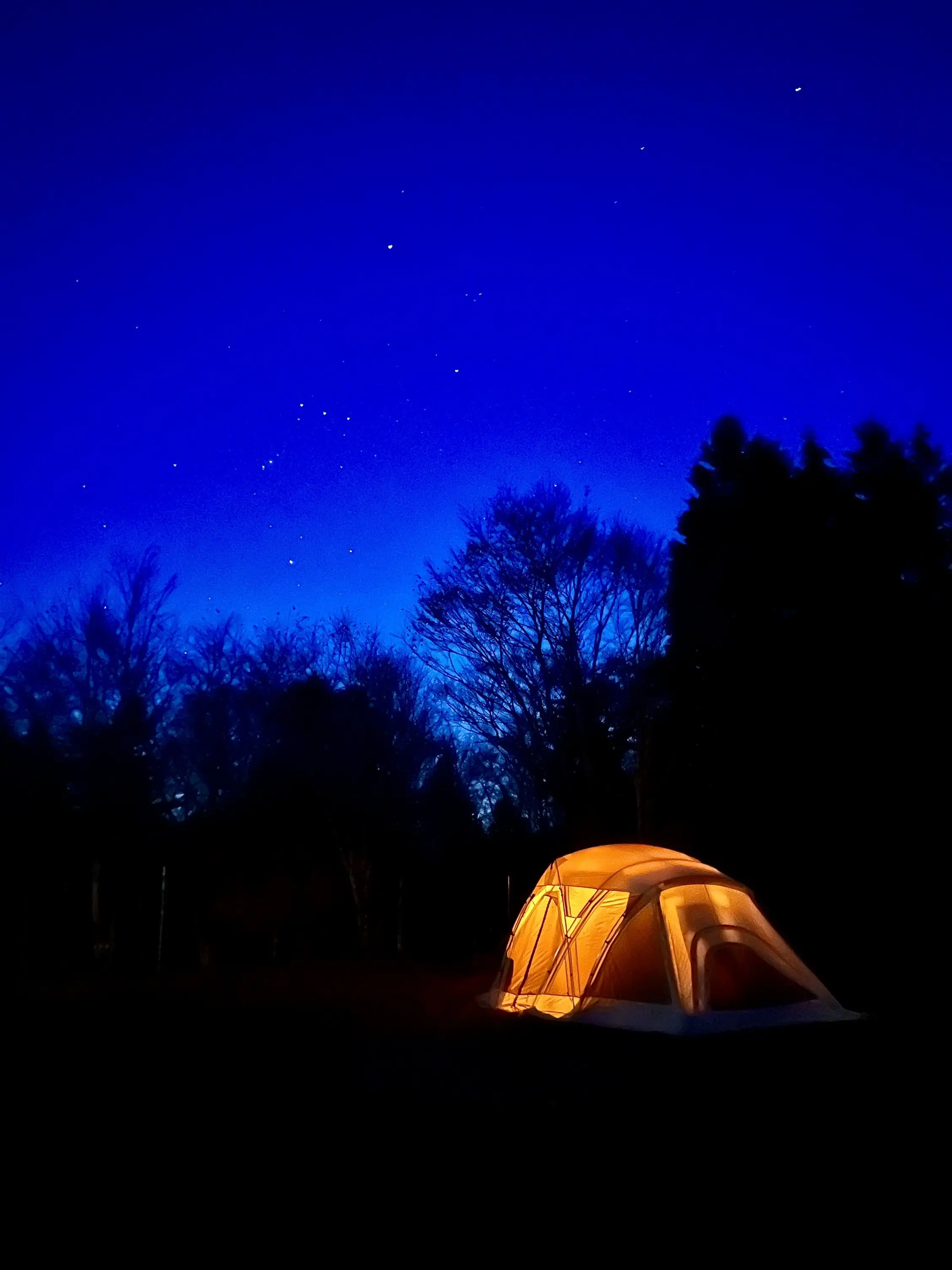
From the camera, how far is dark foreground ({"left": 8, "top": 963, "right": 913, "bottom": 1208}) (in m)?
5.84

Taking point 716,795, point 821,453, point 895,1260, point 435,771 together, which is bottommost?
point 895,1260

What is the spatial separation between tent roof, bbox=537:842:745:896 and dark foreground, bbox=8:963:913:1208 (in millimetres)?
1717

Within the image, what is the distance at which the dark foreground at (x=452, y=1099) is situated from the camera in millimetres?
5840

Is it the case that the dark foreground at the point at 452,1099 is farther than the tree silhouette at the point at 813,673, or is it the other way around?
the tree silhouette at the point at 813,673

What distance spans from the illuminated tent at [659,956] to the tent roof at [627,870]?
16mm

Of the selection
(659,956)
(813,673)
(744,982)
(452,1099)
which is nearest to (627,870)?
(659,956)

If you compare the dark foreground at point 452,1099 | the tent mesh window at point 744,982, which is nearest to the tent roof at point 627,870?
the tent mesh window at point 744,982

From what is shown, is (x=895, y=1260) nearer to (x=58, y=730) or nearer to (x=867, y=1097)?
(x=867, y=1097)

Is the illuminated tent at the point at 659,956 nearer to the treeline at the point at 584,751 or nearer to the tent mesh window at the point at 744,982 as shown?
the tent mesh window at the point at 744,982

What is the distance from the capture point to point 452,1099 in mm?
7602

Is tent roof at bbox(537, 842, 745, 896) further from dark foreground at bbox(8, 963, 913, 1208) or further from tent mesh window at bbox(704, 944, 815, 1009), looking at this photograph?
dark foreground at bbox(8, 963, 913, 1208)

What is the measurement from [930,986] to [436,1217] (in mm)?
12840

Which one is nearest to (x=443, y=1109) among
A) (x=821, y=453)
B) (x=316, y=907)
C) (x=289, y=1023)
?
(x=289, y=1023)

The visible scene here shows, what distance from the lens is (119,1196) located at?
5.25 metres
